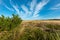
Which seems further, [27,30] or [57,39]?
[27,30]

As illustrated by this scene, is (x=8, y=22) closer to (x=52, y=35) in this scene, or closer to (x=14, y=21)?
(x=14, y=21)

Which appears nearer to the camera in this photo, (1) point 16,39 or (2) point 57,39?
(2) point 57,39

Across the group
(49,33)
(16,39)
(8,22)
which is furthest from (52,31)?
(8,22)

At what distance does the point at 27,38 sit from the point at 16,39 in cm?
53

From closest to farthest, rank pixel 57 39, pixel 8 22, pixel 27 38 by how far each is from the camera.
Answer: pixel 57 39 → pixel 27 38 → pixel 8 22

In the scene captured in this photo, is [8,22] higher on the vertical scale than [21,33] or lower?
higher

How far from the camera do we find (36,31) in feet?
22.4

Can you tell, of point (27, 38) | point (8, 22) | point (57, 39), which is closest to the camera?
point (57, 39)

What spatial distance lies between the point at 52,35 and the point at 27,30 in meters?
1.24

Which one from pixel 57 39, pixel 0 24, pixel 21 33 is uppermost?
pixel 0 24

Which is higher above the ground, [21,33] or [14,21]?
[14,21]

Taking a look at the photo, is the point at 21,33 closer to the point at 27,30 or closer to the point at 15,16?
the point at 27,30

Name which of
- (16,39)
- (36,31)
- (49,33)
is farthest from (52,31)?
(16,39)

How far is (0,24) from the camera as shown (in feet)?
78.8
